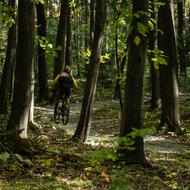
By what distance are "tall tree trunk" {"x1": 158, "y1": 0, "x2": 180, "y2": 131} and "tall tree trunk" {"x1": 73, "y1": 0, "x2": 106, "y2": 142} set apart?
4111 millimetres

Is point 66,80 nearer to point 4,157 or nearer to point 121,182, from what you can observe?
point 4,157

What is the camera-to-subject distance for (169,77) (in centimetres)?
1631

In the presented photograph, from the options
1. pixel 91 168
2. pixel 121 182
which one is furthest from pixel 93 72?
pixel 121 182

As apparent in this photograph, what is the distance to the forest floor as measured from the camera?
7.80 m

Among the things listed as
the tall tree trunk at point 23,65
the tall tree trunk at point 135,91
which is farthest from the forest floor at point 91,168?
the tall tree trunk at point 23,65

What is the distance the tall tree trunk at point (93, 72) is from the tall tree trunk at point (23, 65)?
191 cm

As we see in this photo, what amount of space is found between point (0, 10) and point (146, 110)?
377 inches

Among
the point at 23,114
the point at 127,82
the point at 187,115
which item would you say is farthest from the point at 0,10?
the point at 187,115

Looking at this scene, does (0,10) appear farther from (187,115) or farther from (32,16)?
(187,115)

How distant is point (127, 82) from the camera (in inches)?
406

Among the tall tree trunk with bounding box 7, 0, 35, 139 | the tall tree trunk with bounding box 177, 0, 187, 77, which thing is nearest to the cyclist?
the tall tree trunk with bounding box 7, 0, 35, 139

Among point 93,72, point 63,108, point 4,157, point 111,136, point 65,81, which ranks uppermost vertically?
point 93,72

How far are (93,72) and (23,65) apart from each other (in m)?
2.21

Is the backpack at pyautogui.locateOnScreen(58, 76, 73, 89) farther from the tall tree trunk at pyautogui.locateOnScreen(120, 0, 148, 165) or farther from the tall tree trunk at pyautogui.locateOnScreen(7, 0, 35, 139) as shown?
the tall tree trunk at pyautogui.locateOnScreen(120, 0, 148, 165)
